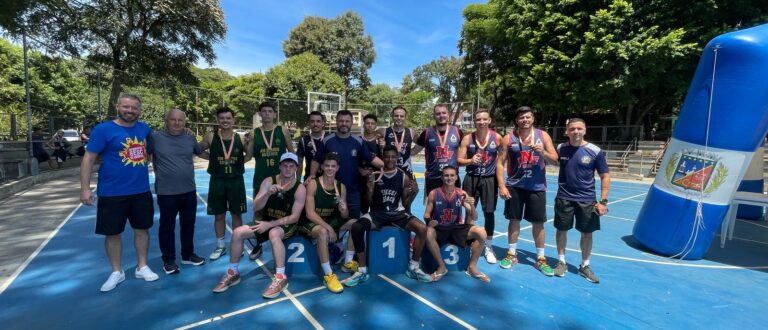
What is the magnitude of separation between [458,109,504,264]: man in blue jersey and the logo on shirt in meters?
3.77

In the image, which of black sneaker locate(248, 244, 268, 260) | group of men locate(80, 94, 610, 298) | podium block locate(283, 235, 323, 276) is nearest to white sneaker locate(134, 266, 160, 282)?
group of men locate(80, 94, 610, 298)

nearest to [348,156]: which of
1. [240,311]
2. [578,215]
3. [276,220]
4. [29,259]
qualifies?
[276,220]

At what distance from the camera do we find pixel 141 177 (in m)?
3.89

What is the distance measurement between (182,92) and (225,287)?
18.5 meters

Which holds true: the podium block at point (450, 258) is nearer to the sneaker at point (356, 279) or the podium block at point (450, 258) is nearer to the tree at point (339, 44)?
the sneaker at point (356, 279)

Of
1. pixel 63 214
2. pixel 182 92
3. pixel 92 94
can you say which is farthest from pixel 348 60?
pixel 63 214

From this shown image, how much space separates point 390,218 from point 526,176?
6.00 feet

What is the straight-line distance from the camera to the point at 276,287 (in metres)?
3.80

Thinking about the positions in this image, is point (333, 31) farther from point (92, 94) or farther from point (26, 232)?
point (26, 232)

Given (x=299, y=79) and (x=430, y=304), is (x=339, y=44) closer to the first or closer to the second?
(x=299, y=79)

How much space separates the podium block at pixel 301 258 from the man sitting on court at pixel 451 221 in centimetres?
138

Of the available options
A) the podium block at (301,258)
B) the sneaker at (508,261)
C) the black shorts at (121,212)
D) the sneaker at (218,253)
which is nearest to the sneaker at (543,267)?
the sneaker at (508,261)

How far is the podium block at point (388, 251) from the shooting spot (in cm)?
436

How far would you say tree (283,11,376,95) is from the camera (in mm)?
35938
